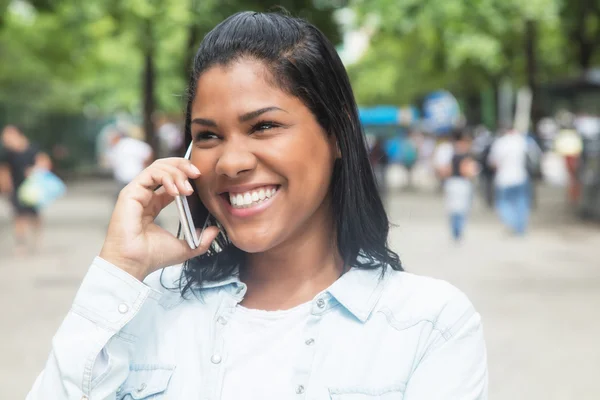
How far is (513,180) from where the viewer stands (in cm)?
1490

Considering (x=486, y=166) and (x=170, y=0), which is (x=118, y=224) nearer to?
(x=170, y=0)

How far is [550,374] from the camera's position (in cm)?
651

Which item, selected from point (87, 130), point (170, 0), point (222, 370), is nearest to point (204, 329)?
point (222, 370)

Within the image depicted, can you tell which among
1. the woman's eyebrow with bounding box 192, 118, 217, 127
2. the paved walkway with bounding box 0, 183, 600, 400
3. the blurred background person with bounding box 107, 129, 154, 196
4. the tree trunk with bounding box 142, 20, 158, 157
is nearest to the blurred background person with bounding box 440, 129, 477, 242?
the paved walkway with bounding box 0, 183, 600, 400

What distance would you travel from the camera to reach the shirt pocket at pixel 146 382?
1899 millimetres

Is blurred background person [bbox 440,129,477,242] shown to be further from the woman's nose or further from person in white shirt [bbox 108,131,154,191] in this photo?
the woman's nose

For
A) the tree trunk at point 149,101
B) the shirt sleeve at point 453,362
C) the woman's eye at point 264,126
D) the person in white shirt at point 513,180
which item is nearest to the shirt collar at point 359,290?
the shirt sleeve at point 453,362

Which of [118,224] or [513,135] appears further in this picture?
[513,135]

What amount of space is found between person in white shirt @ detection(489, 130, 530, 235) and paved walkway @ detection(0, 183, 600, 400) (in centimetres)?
35

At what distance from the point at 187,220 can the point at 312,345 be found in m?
0.40

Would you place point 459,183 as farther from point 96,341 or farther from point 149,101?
point 96,341

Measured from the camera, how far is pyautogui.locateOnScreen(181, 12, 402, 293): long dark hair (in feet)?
6.26

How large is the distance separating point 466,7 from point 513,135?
2169 millimetres

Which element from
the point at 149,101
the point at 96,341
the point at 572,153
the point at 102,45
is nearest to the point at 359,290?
the point at 96,341
